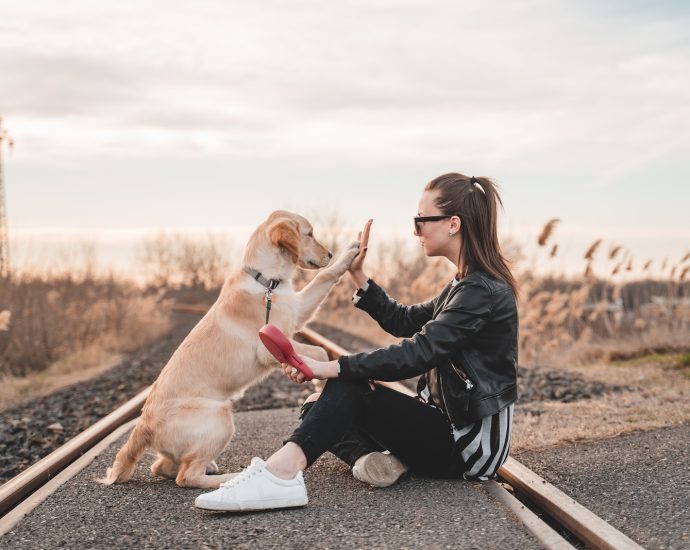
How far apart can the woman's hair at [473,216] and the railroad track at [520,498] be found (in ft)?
3.40

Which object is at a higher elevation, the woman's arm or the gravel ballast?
the woman's arm

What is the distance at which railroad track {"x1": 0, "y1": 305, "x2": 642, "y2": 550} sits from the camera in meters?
3.27

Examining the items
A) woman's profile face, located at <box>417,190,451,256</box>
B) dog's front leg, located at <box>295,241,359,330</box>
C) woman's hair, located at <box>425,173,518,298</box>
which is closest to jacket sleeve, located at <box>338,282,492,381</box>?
woman's hair, located at <box>425,173,518,298</box>

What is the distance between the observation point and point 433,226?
13.3 ft

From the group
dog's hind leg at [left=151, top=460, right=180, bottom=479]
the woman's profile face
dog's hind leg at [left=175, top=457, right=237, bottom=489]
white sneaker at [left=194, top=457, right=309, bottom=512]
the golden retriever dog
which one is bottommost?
dog's hind leg at [left=151, top=460, right=180, bottom=479]

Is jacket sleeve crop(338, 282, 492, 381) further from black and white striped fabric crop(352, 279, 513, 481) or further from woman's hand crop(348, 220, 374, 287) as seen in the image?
woman's hand crop(348, 220, 374, 287)

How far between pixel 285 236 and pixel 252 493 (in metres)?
1.69

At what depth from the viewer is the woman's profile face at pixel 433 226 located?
4.04 meters

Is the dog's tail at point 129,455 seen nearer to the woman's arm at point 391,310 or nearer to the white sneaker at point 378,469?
the white sneaker at point 378,469

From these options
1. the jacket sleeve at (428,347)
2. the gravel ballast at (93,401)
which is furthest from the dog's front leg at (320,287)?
the gravel ballast at (93,401)

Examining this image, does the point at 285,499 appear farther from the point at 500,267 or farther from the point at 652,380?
the point at 652,380

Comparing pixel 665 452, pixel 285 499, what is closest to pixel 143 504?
pixel 285 499

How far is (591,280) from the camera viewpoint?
11.4 meters

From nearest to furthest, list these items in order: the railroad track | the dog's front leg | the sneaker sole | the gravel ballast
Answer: the railroad track < the sneaker sole < the dog's front leg < the gravel ballast
